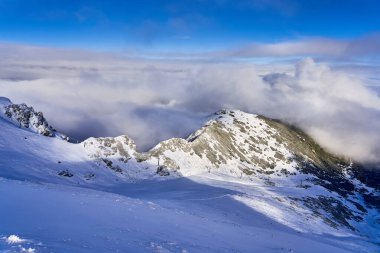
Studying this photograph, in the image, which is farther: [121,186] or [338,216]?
[338,216]

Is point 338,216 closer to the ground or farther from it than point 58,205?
closer to the ground

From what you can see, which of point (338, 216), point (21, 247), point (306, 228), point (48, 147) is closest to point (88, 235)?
point (21, 247)

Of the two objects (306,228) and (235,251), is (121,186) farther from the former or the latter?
(235,251)

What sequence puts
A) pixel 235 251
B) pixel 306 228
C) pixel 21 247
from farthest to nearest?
pixel 306 228 → pixel 235 251 → pixel 21 247

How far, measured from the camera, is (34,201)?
31656 millimetres

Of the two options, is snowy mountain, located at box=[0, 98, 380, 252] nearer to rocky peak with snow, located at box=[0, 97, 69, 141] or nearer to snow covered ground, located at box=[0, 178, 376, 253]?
snow covered ground, located at box=[0, 178, 376, 253]

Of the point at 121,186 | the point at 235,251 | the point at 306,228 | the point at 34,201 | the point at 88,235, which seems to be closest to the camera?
the point at 88,235

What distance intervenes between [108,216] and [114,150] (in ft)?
502

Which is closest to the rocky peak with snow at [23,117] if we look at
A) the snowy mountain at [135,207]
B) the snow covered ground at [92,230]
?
the snowy mountain at [135,207]

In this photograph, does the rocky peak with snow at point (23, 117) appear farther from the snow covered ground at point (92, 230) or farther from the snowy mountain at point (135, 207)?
the snow covered ground at point (92, 230)

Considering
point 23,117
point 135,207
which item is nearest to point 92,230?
point 135,207

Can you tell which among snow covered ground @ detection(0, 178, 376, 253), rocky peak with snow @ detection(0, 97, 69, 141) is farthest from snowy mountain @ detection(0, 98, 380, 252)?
rocky peak with snow @ detection(0, 97, 69, 141)

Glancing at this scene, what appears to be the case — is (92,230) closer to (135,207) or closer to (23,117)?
(135,207)

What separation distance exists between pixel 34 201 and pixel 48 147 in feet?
427
